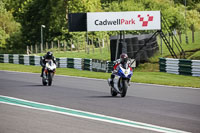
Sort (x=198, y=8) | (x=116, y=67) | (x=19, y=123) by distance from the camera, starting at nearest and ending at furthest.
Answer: (x=19, y=123) < (x=116, y=67) < (x=198, y=8)

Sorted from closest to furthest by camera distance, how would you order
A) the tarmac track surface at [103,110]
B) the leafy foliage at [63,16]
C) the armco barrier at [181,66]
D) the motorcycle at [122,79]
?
the tarmac track surface at [103,110] < the motorcycle at [122,79] < the armco barrier at [181,66] < the leafy foliage at [63,16]

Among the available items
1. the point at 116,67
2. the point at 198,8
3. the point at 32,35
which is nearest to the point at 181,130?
the point at 116,67

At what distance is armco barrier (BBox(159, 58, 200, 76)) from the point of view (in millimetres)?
26562

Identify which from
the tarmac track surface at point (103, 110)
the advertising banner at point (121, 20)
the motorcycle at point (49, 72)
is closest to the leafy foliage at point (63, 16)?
the advertising banner at point (121, 20)

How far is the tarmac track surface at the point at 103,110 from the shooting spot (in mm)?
9609

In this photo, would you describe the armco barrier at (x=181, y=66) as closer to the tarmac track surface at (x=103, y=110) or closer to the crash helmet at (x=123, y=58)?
the tarmac track surface at (x=103, y=110)

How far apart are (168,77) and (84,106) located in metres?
14.1

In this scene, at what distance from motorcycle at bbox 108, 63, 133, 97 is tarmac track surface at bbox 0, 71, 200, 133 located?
0.88ft

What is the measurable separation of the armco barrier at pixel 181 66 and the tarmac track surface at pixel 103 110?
7.72m

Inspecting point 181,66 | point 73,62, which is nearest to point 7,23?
point 73,62

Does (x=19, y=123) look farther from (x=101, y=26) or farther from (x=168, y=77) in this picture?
(x=101, y=26)

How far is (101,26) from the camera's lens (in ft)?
106

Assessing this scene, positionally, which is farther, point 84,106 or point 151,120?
point 84,106

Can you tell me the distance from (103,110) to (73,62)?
81.5 feet
